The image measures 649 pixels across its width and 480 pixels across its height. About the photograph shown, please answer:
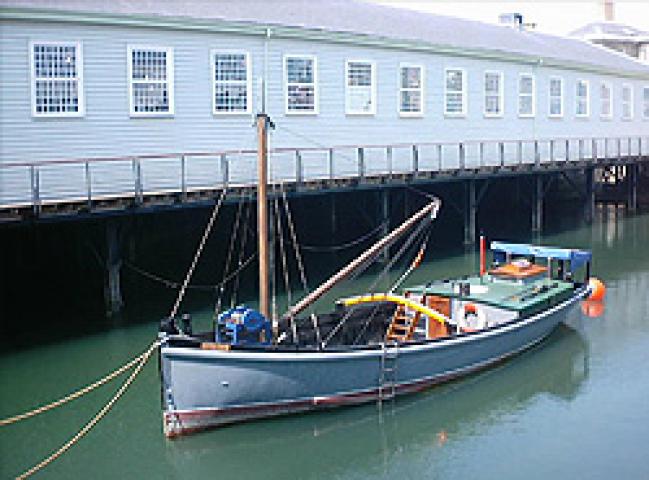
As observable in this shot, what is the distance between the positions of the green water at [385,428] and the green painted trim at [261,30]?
6.81 meters

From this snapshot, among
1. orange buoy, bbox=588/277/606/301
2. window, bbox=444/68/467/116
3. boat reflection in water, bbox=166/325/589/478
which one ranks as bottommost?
boat reflection in water, bbox=166/325/589/478

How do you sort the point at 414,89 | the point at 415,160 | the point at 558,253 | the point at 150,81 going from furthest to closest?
the point at 414,89
the point at 415,160
the point at 150,81
the point at 558,253

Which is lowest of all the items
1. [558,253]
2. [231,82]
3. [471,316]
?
[471,316]

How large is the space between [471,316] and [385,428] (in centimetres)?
359

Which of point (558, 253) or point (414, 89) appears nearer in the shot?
point (558, 253)

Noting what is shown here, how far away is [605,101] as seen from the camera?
35.4m

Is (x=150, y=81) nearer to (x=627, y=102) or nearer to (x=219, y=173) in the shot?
(x=219, y=173)

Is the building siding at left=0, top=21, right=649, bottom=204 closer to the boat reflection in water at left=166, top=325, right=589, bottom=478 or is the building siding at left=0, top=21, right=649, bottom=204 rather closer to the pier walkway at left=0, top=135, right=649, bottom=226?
the pier walkway at left=0, top=135, right=649, bottom=226

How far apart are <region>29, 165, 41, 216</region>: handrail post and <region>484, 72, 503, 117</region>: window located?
16309mm

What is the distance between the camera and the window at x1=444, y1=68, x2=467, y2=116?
26.3m

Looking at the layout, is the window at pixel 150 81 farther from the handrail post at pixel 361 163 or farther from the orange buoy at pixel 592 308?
the orange buoy at pixel 592 308

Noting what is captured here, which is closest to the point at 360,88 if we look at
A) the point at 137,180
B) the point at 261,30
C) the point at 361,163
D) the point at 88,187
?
the point at 361,163

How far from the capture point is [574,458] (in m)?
11.5

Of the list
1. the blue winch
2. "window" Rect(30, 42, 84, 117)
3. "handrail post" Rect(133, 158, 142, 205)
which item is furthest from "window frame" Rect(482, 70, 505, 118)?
the blue winch
